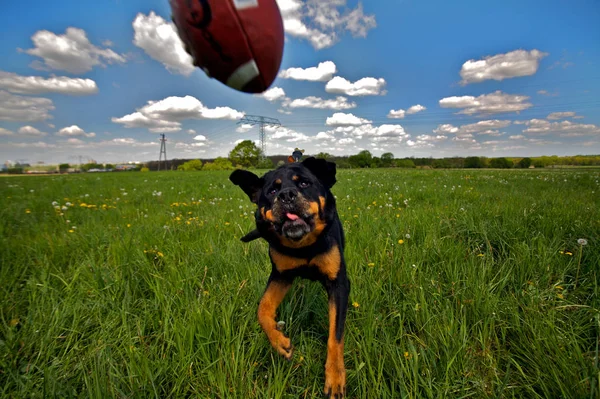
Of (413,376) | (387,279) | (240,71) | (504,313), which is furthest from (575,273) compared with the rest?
(240,71)

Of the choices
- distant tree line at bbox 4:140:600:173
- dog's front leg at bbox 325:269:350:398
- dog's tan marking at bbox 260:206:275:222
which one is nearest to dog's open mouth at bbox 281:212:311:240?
dog's tan marking at bbox 260:206:275:222

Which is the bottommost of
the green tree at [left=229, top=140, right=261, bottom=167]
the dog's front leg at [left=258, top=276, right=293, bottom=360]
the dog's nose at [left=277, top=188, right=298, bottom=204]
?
the dog's front leg at [left=258, top=276, right=293, bottom=360]

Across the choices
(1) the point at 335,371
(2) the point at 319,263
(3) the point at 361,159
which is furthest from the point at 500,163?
(1) the point at 335,371

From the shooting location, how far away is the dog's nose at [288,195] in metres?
2.01

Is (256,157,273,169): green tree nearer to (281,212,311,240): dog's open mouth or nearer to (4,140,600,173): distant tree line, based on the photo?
(4,140,600,173): distant tree line

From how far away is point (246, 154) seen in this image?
287 feet

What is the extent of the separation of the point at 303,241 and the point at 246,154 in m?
88.1

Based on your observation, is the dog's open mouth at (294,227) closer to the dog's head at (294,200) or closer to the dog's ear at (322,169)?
the dog's head at (294,200)

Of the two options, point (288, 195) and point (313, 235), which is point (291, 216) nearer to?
point (288, 195)

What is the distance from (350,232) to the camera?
4340 millimetres

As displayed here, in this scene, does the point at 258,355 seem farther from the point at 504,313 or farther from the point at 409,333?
the point at 504,313

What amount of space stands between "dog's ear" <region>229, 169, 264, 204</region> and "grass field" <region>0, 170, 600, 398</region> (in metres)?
0.89

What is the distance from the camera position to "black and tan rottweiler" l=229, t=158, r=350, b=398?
1977 mm

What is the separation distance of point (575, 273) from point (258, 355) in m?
3.25
